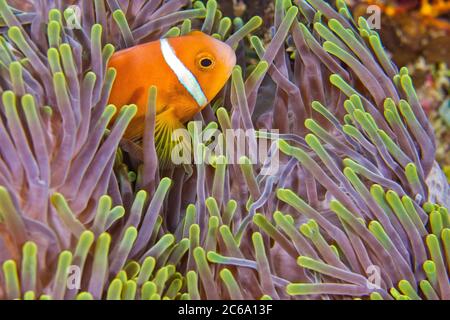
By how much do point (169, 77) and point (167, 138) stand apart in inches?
7.4

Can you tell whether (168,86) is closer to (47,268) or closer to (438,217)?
(47,268)

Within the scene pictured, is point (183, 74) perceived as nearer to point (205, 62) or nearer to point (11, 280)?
point (205, 62)

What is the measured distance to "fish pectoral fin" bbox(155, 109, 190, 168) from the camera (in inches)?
57.9

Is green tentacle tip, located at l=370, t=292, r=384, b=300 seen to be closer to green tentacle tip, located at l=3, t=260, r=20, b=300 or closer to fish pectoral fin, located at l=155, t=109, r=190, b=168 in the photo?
fish pectoral fin, located at l=155, t=109, r=190, b=168

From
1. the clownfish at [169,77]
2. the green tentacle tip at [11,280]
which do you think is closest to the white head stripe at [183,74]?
the clownfish at [169,77]

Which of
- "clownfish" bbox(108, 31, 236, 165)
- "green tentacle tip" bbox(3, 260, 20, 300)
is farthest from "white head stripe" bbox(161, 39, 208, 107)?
"green tentacle tip" bbox(3, 260, 20, 300)

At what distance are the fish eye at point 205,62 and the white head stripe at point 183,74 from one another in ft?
0.14

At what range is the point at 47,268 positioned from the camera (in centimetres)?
117

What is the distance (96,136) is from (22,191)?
22 centimetres

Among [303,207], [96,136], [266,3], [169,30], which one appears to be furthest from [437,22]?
[96,136]

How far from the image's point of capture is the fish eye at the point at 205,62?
1528 millimetres

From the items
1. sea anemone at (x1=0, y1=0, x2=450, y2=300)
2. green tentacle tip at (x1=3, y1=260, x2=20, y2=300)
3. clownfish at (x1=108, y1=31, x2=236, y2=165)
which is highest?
clownfish at (x1=108, y1=31, x2=236, y2=165)

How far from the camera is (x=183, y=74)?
1.54m

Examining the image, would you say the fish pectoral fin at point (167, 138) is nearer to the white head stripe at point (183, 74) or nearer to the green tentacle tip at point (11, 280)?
the white head stripe at point (183, 74)
